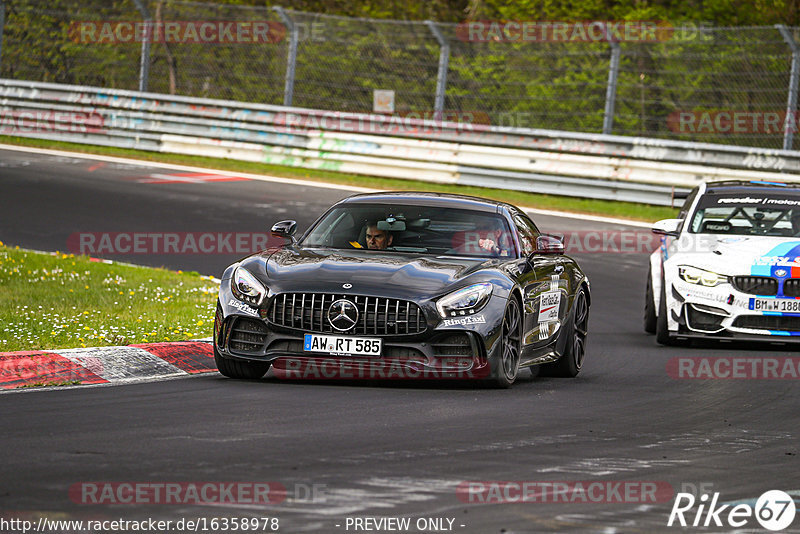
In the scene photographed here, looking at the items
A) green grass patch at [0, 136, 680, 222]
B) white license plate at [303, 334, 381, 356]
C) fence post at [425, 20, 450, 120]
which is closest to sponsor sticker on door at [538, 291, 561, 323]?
white license plate at [303, 334, 381, 356]

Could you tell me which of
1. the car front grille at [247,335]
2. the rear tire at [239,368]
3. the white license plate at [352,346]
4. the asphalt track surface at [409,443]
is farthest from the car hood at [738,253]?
the car front grille at [247,335]

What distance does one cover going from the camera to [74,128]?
91.0ft

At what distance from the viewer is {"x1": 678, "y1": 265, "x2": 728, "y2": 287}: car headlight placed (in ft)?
42.0

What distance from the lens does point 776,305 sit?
41.5ft

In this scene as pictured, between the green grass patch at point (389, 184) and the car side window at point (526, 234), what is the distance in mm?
11696

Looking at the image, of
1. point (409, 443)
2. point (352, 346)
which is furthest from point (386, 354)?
point (409, 443)

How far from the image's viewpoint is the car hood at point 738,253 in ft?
41.8

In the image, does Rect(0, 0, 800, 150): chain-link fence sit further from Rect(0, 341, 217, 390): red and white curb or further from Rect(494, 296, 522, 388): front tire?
Rect(0, 341, 217, 390): red and white curb

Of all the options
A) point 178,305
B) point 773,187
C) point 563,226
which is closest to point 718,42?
point 563,226

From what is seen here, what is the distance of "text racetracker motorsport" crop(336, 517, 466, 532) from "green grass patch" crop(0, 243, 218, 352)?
5.03 meters

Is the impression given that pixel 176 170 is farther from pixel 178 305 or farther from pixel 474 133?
pixel 178 305

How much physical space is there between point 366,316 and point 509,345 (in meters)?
1.09

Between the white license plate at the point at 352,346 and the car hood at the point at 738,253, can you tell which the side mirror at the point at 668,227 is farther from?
the white license plate at the point at 352,346

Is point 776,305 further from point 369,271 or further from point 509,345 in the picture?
point 369,271
